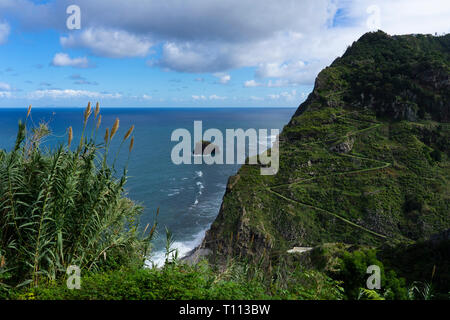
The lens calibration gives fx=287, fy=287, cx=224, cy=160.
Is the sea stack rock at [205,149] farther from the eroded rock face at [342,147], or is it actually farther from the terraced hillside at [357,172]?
the eroded rock face at [342,147]

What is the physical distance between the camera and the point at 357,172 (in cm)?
4625

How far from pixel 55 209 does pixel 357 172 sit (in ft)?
158

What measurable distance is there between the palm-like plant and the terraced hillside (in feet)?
57.7

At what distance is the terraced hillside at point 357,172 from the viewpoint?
3697 centimetres

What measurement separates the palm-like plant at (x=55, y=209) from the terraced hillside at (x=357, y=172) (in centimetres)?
1759

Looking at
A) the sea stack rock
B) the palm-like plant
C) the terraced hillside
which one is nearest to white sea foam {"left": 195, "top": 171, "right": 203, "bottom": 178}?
the sea stack rock

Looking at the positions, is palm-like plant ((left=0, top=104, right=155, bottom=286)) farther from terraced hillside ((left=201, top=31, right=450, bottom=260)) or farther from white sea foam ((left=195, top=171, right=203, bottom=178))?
white sea foam ((left=195, top=171, right=203, bottom=178))

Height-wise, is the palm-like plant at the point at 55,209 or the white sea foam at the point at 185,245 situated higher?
the palm-like plant at the point at 55,209

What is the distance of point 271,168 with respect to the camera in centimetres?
4869

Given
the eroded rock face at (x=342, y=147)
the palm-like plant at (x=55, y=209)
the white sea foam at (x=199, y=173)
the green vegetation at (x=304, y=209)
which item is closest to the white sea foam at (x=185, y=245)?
the green vegetation at (x=304, y=209)

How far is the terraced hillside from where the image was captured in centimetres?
3697
